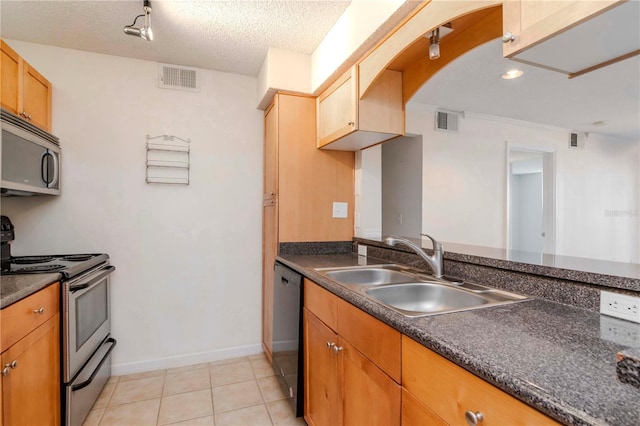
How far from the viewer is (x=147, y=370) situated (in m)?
2.47

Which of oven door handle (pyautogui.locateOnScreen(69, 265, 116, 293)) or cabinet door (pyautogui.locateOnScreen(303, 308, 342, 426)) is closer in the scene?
cabinet door (pyautogui.locateOnScreen(303, 308, 342, 426))

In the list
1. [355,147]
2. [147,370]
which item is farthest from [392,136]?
[147,370]

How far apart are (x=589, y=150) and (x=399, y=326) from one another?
14.8 ft

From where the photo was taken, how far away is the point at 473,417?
69 centimetres

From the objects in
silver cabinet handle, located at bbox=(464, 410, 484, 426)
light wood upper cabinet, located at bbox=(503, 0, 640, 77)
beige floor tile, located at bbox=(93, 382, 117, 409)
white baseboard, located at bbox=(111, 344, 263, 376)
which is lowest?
beige floor tile, located at bbox=(93, 382, 117, 409)

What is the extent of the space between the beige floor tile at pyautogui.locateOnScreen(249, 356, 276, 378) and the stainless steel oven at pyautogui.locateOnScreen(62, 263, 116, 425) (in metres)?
1.03

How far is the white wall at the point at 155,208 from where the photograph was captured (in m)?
2.31

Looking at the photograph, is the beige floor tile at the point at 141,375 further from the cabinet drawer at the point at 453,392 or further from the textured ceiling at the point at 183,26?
the textured ceiling at the point at 183,26

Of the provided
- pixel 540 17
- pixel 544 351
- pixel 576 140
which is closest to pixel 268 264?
pixel 544 351

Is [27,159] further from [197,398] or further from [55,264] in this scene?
[197,398]

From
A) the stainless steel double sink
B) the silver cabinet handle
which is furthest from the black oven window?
the silver cabinet handle

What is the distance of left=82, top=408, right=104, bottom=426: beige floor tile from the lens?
1852 mm

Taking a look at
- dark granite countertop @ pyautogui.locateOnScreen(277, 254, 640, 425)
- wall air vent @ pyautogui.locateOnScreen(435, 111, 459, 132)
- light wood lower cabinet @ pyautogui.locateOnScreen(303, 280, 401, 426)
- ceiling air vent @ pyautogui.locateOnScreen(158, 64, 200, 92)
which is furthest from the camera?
wall air vent @ pyautogui.locateOnScreen(435, 111, 459, 132)

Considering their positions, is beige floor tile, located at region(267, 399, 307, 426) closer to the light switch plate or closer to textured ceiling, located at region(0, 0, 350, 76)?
the light switch plate
